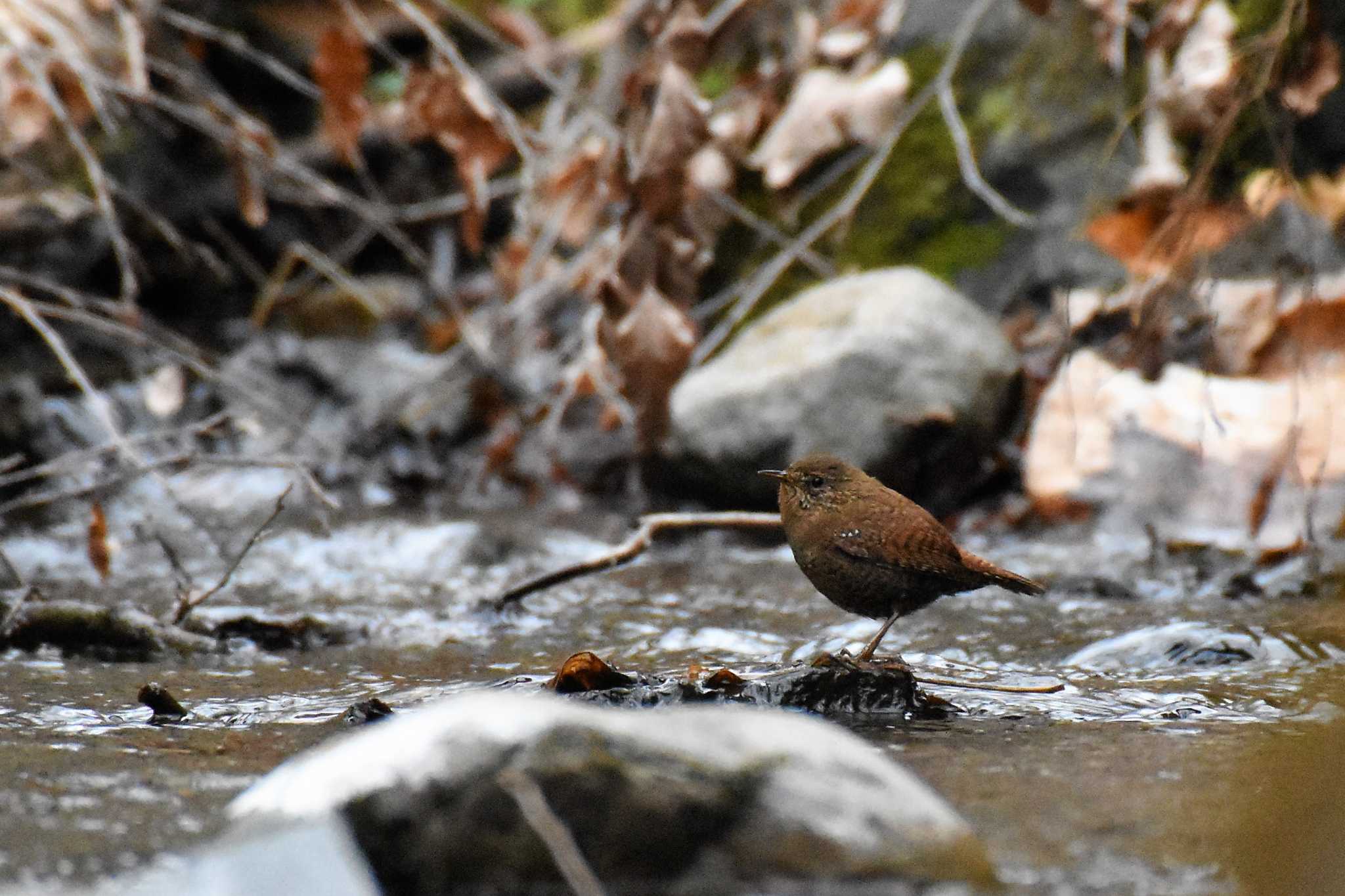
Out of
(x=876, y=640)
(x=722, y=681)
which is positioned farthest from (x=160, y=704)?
(x=876, y=640)

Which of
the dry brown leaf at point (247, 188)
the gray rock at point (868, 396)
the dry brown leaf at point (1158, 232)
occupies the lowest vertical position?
the gray rock at point (868, 396)

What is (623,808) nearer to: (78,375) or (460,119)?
(78,375)

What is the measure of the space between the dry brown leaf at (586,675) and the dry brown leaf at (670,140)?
7.45 ft

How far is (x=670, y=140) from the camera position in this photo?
4.68 metres

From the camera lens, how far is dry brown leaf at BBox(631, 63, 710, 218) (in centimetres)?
468

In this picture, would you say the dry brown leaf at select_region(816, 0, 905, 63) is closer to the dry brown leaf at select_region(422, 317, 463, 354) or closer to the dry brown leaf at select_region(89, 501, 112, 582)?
the dry brown leaf at select_region(422, 317, 463, 354)

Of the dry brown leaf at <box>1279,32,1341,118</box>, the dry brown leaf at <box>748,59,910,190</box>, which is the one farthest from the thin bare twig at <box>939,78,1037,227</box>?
the dry brown leaf at <box>1279,32,1341,118</box>

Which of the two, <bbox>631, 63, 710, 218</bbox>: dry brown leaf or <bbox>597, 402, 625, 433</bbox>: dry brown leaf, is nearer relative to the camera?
<bbox>631, 63, 710, 218</bbox>: dry brown leaf

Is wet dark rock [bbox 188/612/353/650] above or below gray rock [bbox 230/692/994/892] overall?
below

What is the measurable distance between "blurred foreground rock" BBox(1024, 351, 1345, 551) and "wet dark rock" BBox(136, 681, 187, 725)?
3061 millimetres

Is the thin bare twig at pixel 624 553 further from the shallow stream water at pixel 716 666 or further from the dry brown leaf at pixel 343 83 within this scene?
the dry brown leaf at pixel 343 83

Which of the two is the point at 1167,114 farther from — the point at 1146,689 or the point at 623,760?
the point at 623,760

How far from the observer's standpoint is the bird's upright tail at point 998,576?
3408 mm

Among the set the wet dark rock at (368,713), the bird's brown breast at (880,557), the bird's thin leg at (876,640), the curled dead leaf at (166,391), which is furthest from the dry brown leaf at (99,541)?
the bird's thin leg at (876,640)
